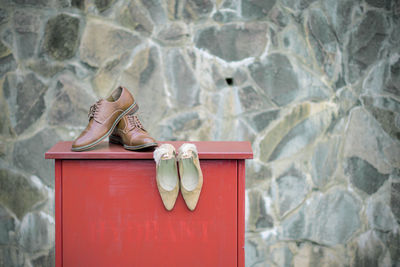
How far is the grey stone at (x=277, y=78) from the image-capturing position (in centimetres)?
235

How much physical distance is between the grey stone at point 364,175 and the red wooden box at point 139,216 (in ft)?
3.94

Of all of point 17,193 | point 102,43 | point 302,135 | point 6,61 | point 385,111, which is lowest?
point 17,193

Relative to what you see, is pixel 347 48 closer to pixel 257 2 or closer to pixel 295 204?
pixel 257 2

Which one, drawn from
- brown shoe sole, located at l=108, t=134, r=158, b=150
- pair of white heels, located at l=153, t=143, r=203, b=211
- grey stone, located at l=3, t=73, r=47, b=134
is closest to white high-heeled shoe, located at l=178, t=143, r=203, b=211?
pair of white heels, located at l=153, t=143, r=203, b=211

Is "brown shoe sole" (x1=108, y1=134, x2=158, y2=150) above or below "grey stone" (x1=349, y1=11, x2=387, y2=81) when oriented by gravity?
below

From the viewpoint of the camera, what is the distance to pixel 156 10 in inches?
91.4

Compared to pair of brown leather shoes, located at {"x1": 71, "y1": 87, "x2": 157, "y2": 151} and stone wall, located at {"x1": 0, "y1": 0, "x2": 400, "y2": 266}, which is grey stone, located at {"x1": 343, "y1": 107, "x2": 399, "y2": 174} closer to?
stone wall, located at {"x1": 0, "y1": 0, "x2": 400, "y2": 266}

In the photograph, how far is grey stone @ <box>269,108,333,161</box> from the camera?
237cm

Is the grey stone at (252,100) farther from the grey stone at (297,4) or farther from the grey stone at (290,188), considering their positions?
the grey stone at (297,4)

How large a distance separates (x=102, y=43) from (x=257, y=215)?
1336mm

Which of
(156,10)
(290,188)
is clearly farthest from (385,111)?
(156,10)

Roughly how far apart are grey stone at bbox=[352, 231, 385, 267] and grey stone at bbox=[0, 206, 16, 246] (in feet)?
6.61

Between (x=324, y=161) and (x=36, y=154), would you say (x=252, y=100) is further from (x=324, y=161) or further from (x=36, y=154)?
(x=36, y=154)

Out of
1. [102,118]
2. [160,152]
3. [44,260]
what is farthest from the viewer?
[44,260]
